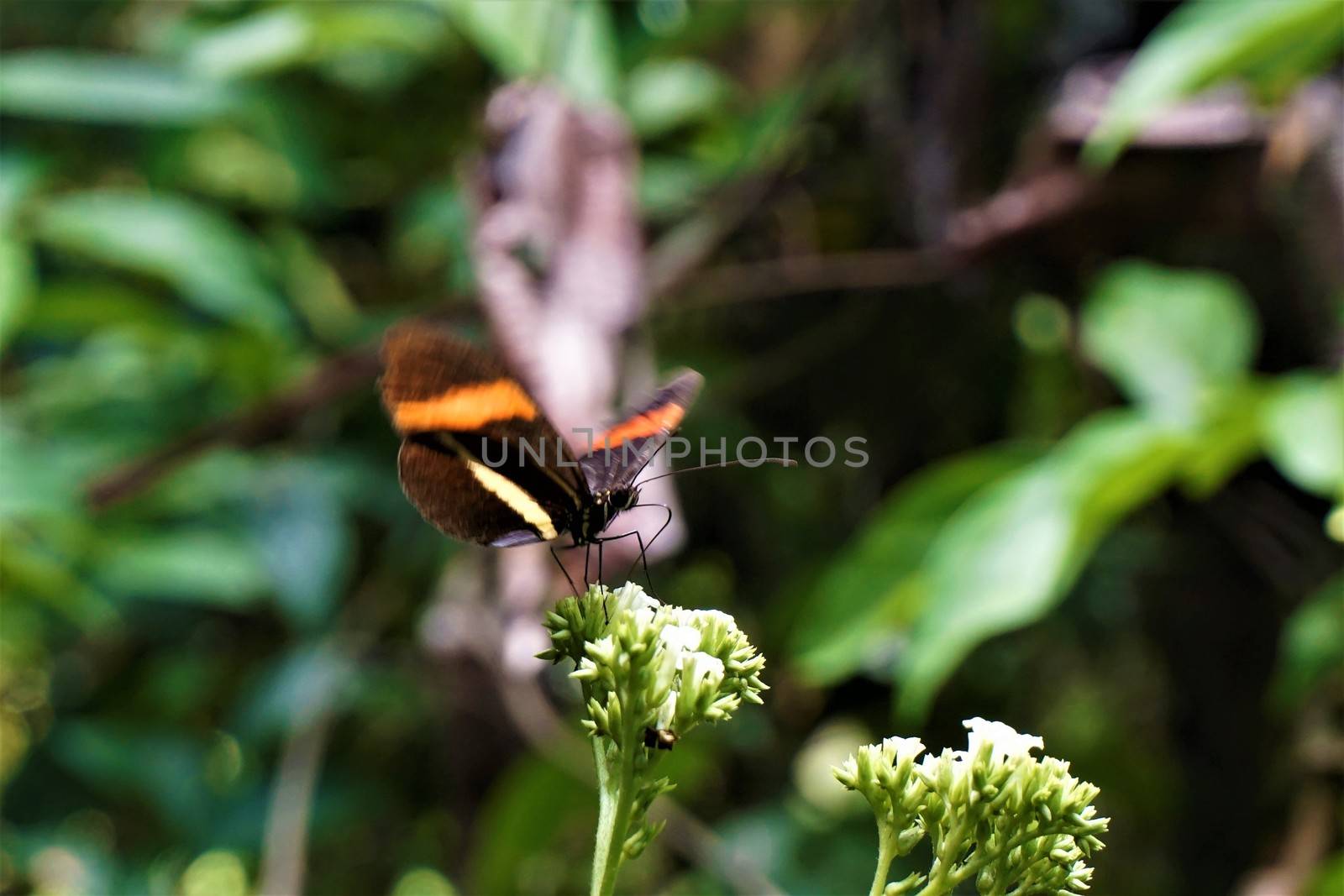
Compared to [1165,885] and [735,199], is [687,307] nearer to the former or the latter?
[735,199]

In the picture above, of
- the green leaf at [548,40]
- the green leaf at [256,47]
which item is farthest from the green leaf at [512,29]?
the green leaf at [256,47]

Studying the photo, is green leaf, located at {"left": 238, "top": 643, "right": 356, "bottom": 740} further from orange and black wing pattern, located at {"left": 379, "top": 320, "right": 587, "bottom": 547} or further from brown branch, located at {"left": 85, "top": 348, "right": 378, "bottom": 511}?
orange and black wing pattern, located at {"left": 379, "top": 320, "right": 587, "bottom": 547}

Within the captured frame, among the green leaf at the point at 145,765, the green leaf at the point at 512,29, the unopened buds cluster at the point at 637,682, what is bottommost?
the unopened buds cluster at the point at 637,682

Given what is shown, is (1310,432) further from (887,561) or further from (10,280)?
(10,280)

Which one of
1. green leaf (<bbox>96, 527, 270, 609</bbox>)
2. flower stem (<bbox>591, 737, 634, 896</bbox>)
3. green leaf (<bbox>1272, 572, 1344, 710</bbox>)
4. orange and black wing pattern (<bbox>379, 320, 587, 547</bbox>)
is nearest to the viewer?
flower stem (<bbox>591, 737, 634, 896</bbox>)

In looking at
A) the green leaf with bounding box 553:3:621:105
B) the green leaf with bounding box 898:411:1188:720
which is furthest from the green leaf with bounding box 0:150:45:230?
the green leaf with bounding box 898:411:1188:720

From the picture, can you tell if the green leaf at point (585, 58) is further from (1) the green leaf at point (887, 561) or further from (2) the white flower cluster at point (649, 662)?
(2) the white flower cluster at point (649, 662)
